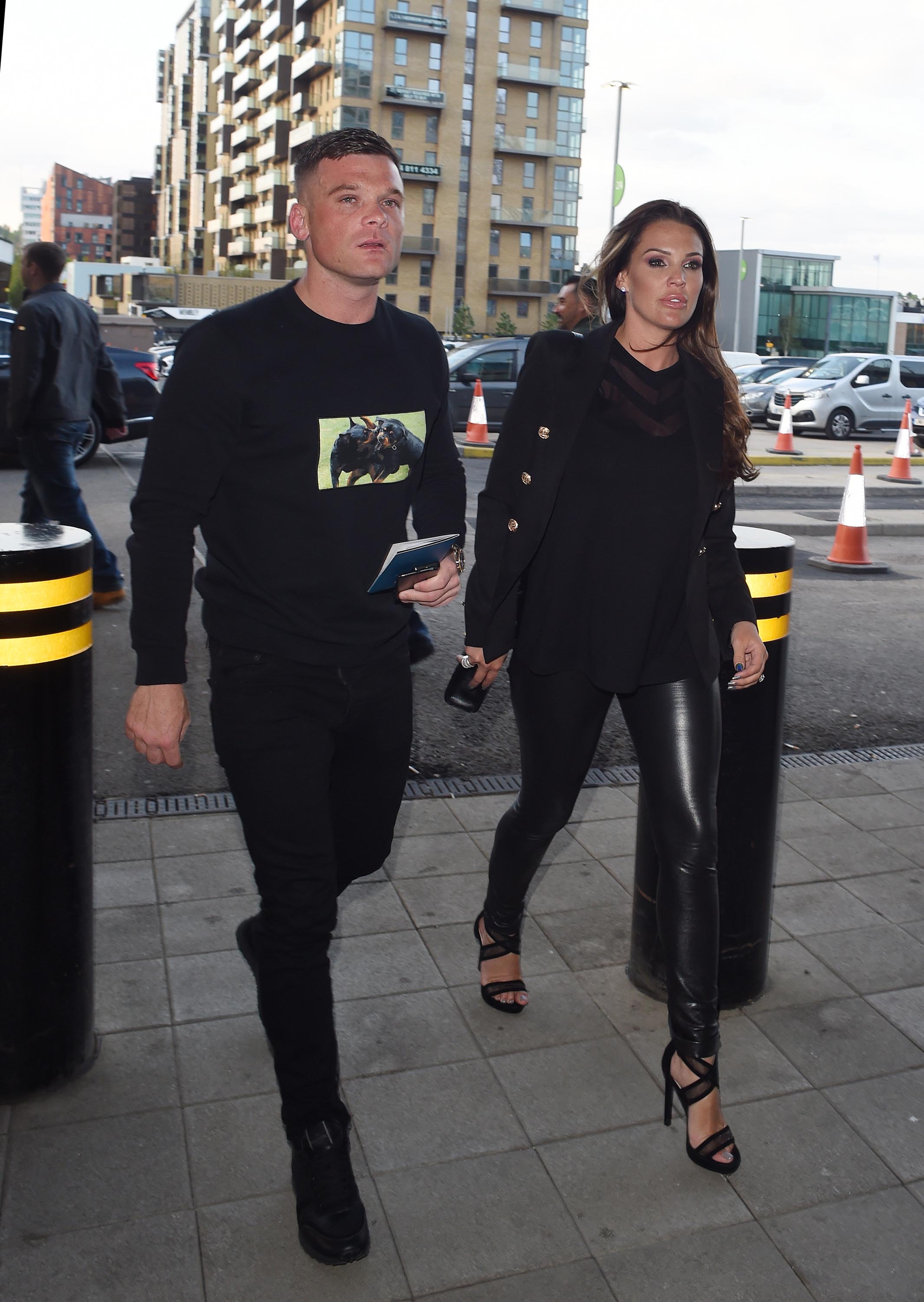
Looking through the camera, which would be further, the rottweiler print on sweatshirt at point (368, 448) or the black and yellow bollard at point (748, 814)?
the black and yellow bollard at point (748, 814)

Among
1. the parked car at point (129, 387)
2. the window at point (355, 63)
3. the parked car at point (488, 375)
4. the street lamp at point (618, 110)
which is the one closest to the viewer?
the parked car at point (129, 387)

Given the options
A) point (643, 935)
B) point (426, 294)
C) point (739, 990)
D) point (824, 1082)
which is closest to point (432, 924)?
point (643, 935)

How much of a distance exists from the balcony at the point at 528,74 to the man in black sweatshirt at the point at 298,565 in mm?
96016

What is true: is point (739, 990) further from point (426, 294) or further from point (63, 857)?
point (426, 294)

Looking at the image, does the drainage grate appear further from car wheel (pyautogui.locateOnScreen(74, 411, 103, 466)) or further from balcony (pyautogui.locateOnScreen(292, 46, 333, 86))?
balcony (pyautogui.locateOnScreen(292, 46, 333, 86))

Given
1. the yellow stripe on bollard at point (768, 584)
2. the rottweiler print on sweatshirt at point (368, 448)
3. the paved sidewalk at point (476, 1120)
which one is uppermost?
the rottweiler print on sweatshirt at point (368, 448)

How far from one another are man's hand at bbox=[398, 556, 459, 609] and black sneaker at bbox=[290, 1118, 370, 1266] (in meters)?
1.01

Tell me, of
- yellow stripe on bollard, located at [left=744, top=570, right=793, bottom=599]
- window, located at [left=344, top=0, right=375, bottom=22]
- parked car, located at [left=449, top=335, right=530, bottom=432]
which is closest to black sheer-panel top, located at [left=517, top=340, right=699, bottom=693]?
yellow stripe on bollard, located at [left=744, top=570, right=793, bottom=599]

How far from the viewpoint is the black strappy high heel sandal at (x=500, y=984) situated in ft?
10.8

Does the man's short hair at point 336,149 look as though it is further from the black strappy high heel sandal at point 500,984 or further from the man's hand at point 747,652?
the black strappy high heel sandal at point 500,984

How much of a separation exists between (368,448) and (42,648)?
82 cm

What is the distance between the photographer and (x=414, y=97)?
87.3 m

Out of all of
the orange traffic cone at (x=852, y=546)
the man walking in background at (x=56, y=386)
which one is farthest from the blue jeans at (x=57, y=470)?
the orange traffic cone at (x=852, y=546)

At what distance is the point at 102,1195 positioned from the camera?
8.27ft
